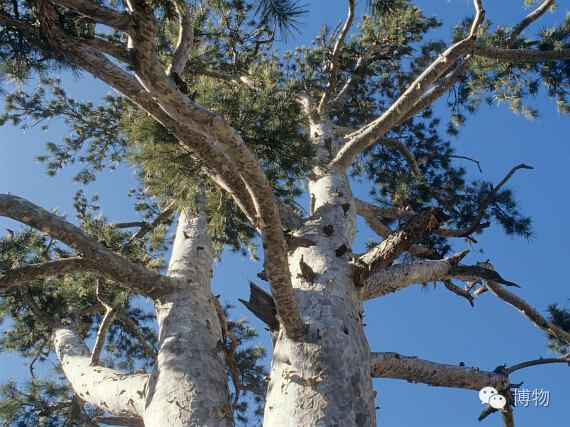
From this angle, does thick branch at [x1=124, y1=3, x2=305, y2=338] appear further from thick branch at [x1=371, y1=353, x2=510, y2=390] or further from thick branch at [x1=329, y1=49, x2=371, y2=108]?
thick branch at [x1=329, y1=49, x2=371, y2=108]

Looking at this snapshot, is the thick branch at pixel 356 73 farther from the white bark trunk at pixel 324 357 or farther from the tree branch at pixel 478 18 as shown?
the white bark trunk at pixel 324 357

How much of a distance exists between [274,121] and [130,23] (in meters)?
1.89

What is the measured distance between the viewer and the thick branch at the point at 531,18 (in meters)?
5.47

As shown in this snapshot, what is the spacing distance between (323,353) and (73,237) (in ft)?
6.25

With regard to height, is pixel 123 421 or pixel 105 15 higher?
pixel 105 15

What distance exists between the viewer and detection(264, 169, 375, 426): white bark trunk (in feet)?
8.52

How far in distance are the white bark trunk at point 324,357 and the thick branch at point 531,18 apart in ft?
11.1

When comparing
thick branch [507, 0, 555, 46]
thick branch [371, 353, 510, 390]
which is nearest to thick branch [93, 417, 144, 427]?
thick branch [371, 353, 510, 390]

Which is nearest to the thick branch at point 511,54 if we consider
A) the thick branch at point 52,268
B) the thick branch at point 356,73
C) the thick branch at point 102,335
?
the thick branch at point 356,73

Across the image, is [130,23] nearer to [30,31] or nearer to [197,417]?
[30,31]

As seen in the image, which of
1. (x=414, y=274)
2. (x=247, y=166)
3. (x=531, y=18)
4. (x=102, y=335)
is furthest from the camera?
(x=531, y=18)

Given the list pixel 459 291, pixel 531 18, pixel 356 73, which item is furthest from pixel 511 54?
pixel 356 73

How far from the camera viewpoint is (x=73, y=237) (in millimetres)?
3648

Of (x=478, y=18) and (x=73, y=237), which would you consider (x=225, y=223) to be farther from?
(x=478, y=18)
